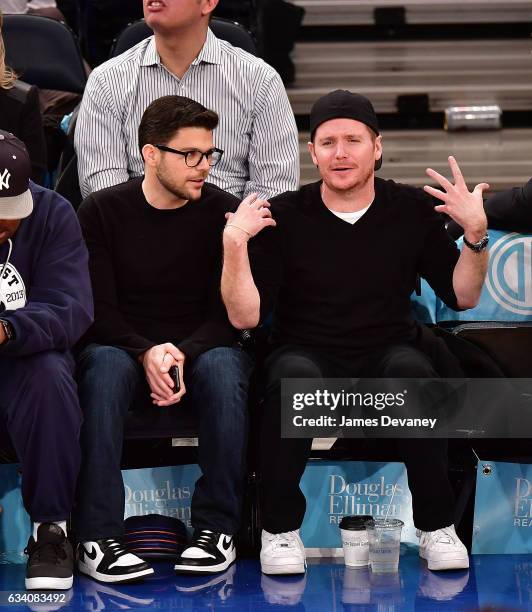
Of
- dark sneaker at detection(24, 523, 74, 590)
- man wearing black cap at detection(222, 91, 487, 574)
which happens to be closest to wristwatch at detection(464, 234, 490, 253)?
man wearing black cap at detection(222, 91, 487, 574)

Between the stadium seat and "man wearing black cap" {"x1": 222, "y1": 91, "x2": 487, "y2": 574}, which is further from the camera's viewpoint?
the stadium seat

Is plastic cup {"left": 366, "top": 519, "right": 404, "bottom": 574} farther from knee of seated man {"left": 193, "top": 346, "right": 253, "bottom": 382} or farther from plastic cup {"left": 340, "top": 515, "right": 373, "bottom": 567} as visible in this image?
knee of seated man {"left": 193, "top": 346, "right": 253, "bottom": 382}

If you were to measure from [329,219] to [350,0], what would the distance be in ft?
8.69

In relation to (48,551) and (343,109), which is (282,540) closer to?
(48,551)

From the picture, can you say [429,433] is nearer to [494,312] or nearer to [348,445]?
[348,445]

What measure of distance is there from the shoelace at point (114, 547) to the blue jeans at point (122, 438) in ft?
0.07

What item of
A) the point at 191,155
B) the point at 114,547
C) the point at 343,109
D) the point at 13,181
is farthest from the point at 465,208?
the point at 114,547

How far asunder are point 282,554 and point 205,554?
8.6 inches

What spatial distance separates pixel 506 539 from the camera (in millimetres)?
3617

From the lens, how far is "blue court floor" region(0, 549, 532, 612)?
318 cm

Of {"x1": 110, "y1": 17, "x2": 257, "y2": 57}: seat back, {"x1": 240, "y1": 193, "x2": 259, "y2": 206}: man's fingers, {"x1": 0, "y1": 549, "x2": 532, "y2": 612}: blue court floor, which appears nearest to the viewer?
{"x1": 0, "y1": 549, "x2": 532, "y2": 612}: blue court floor

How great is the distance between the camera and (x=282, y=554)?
11.2ft

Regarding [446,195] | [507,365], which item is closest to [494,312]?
[507,365]

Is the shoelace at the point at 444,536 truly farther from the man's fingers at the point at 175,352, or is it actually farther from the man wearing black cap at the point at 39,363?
the man wearing black cap at the point at 39,363
